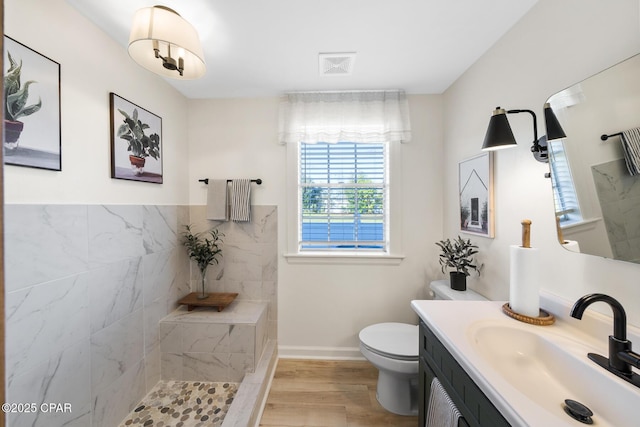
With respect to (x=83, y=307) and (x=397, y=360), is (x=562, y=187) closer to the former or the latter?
(x=397, y=360)

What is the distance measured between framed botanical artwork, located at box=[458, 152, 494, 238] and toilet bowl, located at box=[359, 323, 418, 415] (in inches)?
34.6

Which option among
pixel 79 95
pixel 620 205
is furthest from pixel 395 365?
pixel 79 95

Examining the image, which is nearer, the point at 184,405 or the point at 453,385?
the point at 453,385

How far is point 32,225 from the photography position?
1043 mm

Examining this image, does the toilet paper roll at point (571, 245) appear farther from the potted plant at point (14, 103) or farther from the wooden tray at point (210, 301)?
the potted plant at point (14, 103)

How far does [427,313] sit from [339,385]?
118cm

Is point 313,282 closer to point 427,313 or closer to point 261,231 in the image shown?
point 261,231

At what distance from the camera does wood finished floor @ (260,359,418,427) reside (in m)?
1.56

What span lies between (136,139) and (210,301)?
4.33 ft

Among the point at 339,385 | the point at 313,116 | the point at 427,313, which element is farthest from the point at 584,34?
the point at 339,385

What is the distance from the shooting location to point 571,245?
102 cm

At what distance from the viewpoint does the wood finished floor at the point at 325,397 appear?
61.4 inches

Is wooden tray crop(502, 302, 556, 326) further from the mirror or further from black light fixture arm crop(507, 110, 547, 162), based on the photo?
black light fixture arm crop(507, 110, 547, 162)

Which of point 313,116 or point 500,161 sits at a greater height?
point 313,116
